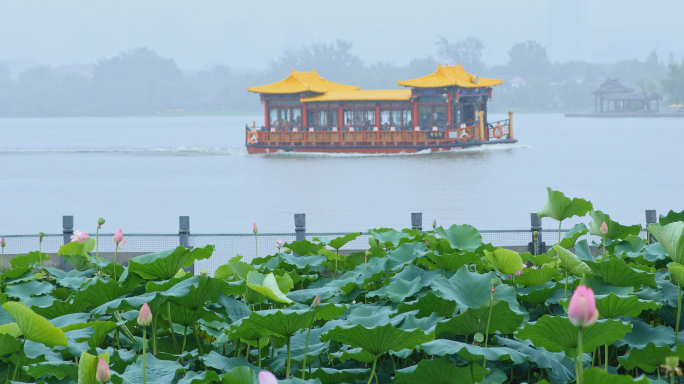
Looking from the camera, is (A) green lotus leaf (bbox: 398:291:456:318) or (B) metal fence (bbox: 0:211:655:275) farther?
(B) metal fence (bbox: 0:211:655:275)

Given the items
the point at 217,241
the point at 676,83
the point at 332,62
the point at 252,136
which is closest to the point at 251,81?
the point at 332,62

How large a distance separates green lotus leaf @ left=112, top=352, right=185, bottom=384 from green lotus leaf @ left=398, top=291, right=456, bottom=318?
874 millimetres

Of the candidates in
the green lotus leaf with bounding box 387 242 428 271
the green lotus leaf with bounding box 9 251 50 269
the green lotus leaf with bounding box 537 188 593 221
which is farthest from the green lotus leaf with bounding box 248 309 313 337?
the green lotus leaf with bounding box 9 251 50 269

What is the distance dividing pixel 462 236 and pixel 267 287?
5.08ft

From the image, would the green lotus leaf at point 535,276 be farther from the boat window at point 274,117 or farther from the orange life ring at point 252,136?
the orange life ring at point 252,136

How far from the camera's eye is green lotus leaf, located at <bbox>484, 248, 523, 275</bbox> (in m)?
3.21

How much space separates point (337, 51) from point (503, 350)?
354ft

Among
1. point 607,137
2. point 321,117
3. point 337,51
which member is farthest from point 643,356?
point 337,51

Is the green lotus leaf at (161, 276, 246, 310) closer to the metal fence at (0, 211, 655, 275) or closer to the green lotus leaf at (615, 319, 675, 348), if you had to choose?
the green lotus leaf at (615, 319, 675, 348)

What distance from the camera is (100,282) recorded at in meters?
2.92

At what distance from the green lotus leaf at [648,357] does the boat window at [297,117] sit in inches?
1204

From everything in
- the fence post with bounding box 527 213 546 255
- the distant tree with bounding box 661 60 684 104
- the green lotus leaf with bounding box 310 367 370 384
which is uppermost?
the distant tree with bounding box 661 60 684 104

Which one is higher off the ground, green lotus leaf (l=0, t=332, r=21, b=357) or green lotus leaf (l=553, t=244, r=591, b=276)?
green lotus leaf (l=553, t=244, r=591, b=276)

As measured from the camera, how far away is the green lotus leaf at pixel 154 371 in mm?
Result: 2439
